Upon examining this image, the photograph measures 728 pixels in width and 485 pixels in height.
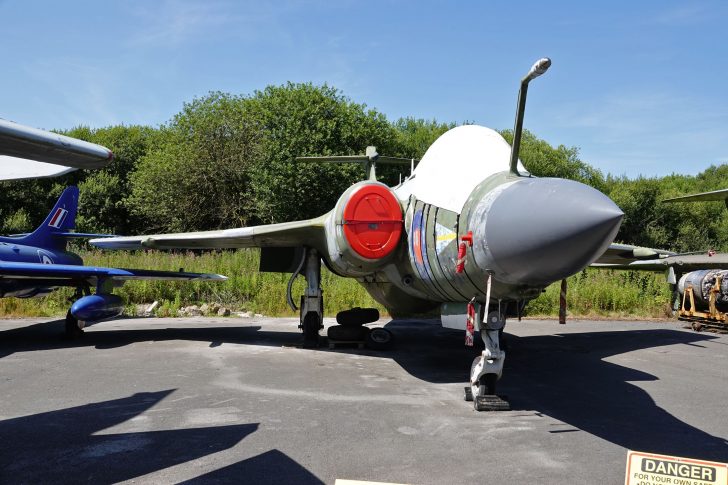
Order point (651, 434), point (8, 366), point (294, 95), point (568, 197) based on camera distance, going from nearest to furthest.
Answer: point (568, 197) < point (651, 434) < point (8, 366) < point (294, 95)

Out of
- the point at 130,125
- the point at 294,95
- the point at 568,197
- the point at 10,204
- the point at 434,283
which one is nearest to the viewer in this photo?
the point at 568,197

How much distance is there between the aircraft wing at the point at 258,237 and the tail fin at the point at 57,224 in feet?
7.86

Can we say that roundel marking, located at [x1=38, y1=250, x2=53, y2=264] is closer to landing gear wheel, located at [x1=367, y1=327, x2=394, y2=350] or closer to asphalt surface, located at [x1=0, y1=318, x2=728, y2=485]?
asphalt surface, located at [x1=0, y1=318, x2=728, y2=485]

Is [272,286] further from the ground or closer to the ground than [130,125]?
closer to the ground

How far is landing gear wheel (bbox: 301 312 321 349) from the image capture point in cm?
916

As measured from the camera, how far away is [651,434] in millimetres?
4457

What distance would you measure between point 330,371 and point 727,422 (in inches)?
174

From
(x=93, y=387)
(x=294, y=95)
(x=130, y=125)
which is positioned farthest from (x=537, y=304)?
(x=130, y=125)

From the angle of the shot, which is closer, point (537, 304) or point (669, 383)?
point (669, 383)

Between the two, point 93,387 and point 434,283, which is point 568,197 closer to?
point 434,283

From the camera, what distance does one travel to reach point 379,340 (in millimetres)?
9148

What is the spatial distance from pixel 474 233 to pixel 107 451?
10.8ft

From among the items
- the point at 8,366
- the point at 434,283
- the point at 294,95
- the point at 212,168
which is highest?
the point at 294,95

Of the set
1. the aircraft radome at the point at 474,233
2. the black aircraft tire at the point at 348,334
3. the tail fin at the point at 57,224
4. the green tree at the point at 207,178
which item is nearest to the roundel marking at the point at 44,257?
the tail fin at the point at 57,224
